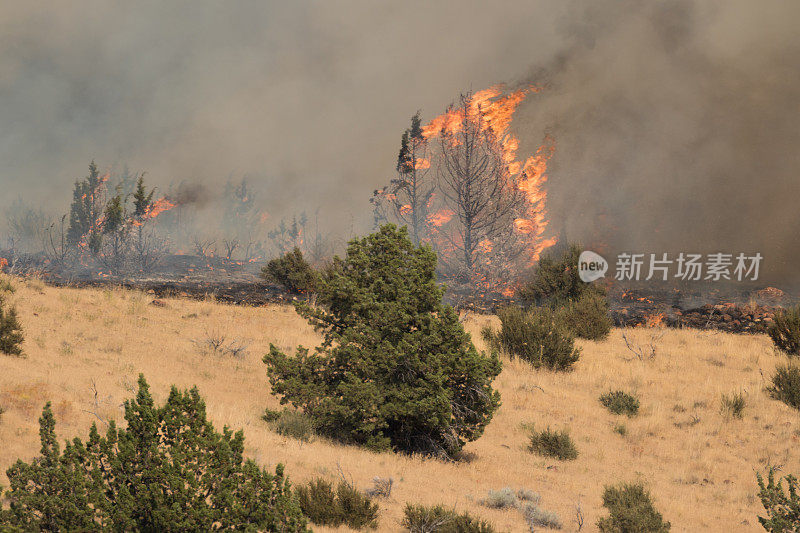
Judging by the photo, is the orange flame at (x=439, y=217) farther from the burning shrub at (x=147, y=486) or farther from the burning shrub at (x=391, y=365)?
the burning shrub at (x=147, y=486)

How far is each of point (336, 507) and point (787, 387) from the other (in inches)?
459

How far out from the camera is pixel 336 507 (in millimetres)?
5500

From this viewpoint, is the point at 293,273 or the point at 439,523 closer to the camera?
the point at 439,523

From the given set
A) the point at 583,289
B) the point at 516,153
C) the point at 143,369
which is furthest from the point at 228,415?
the point at 516,153

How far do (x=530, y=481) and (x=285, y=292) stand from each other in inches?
792

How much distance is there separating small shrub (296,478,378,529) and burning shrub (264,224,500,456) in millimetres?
2325

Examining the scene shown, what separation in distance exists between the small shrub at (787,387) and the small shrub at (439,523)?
10.2 meters

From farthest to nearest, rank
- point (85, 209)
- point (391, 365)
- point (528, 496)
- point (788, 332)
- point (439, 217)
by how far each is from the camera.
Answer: point (85, 209) < point (439, 217) < point (788, 332) < point (391, 365) < point (528, 496)

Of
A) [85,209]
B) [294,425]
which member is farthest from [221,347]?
[85,209]

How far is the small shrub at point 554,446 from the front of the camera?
32.3 ft

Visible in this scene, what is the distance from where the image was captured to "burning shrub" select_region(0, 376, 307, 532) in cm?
368

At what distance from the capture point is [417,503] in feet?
20.9

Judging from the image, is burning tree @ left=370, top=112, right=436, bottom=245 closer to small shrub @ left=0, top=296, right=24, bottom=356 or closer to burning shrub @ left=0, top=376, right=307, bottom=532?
small shrub @ left=0, top=296, right=24, bottom=356

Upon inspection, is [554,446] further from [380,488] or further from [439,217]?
[439,217]
